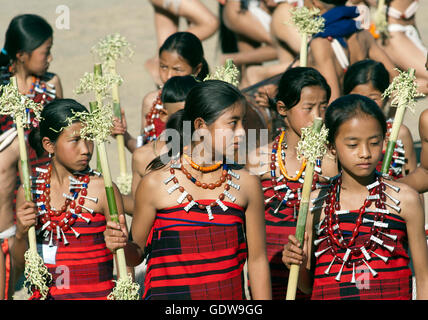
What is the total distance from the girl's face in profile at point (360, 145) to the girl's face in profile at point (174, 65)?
1.96m

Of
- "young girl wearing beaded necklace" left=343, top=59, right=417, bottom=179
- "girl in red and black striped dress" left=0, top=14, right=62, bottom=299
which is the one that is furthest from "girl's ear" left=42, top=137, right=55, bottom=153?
"young girl wearing beaded necklace" left=343, top=59, right=417, bottom=179

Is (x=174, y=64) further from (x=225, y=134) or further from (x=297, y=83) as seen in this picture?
(x=225, y=134)

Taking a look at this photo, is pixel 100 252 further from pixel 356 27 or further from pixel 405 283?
pixel 356 27

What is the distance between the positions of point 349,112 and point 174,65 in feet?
6.54

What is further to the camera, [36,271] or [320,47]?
[320,47]

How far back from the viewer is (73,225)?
4.07 m

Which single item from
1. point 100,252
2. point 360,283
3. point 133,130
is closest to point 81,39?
point 133,130

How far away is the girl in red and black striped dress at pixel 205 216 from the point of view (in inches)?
141

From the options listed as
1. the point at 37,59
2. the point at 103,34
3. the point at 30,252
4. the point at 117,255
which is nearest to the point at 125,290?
the point at 117,255

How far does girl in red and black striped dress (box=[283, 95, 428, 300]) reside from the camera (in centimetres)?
357

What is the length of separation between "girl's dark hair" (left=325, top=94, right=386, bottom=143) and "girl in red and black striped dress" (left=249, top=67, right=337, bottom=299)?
1.57 ft

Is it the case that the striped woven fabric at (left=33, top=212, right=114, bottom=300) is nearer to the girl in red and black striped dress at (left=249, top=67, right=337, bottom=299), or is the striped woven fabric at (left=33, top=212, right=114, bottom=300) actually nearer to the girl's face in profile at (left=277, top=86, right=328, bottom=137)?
the girl in red and black striped dress at (left=249, top=67, right=337, bottom=299)

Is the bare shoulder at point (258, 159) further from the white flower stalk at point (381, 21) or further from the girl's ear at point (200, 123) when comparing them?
the white flower stalk at point (381, 21)

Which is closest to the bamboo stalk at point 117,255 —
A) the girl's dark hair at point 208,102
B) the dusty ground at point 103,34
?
the girl's dark hair at point 208,102
